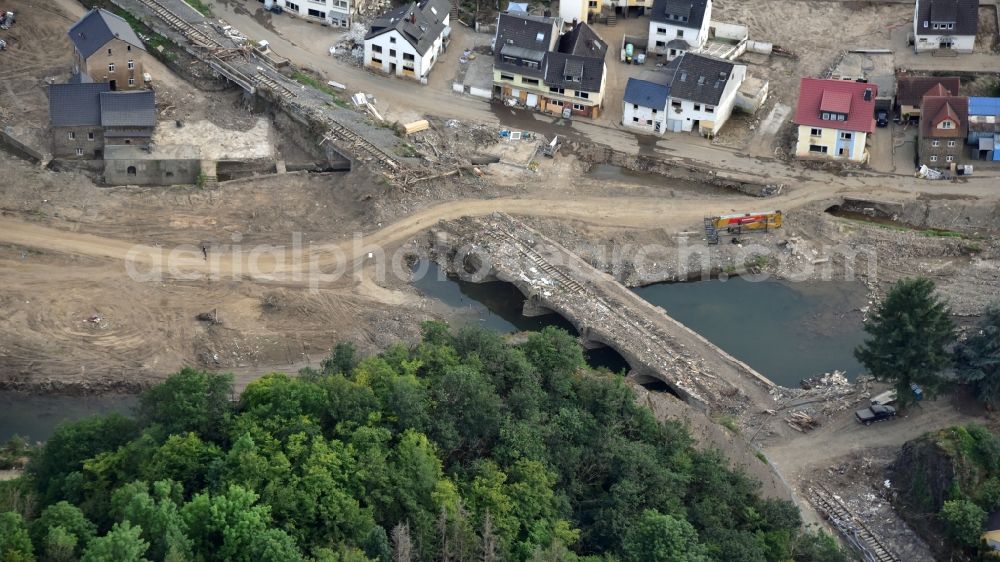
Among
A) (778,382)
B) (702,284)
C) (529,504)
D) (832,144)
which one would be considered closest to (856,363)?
(778,382)

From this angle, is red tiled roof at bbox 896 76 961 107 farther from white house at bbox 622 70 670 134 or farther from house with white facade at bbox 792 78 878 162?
white house at bbox 622 70 670 134

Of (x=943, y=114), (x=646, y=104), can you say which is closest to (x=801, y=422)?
(x=943, y=114)

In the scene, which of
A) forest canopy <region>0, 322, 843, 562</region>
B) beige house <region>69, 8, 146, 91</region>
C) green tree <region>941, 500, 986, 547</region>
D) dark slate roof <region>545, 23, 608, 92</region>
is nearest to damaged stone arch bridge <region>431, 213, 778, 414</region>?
forest canopy <region>0, 322, 843, 562</region>

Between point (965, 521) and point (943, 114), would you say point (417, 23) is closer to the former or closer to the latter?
point (943, 114)

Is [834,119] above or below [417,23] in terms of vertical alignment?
below

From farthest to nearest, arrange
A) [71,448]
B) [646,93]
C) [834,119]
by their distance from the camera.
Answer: [646,93] → [834,119] → [71,448]

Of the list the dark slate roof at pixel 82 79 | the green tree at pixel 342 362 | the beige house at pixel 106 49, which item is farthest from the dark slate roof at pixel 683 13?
the green tree at pixel 342 362

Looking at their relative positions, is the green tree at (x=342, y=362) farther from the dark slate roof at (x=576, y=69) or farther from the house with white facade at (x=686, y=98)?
the house with white facade at (x=686, y=98)
